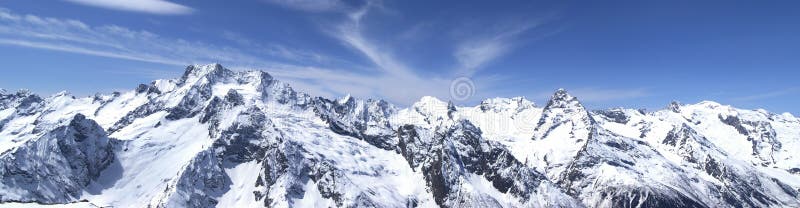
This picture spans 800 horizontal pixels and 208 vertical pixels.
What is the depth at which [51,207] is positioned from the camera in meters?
86.6

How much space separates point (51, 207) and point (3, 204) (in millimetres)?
10053

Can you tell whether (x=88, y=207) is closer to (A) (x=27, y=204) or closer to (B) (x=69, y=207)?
(B) (x=69, y=207)

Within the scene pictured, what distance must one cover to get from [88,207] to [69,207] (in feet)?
10.5

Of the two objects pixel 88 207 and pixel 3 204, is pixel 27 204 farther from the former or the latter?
pixel 88 207

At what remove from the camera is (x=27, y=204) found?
9369cm

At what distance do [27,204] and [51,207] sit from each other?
10.8 m

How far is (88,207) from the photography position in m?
90.0

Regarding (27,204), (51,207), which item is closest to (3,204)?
(27,204)

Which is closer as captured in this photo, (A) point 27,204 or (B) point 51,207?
(B) point 51,207

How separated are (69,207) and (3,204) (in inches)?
478

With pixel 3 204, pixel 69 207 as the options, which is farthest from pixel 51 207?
pixel 3 204

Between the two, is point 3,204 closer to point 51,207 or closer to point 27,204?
point 27,204

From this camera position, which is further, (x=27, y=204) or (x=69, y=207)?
(x=27, y=204)
